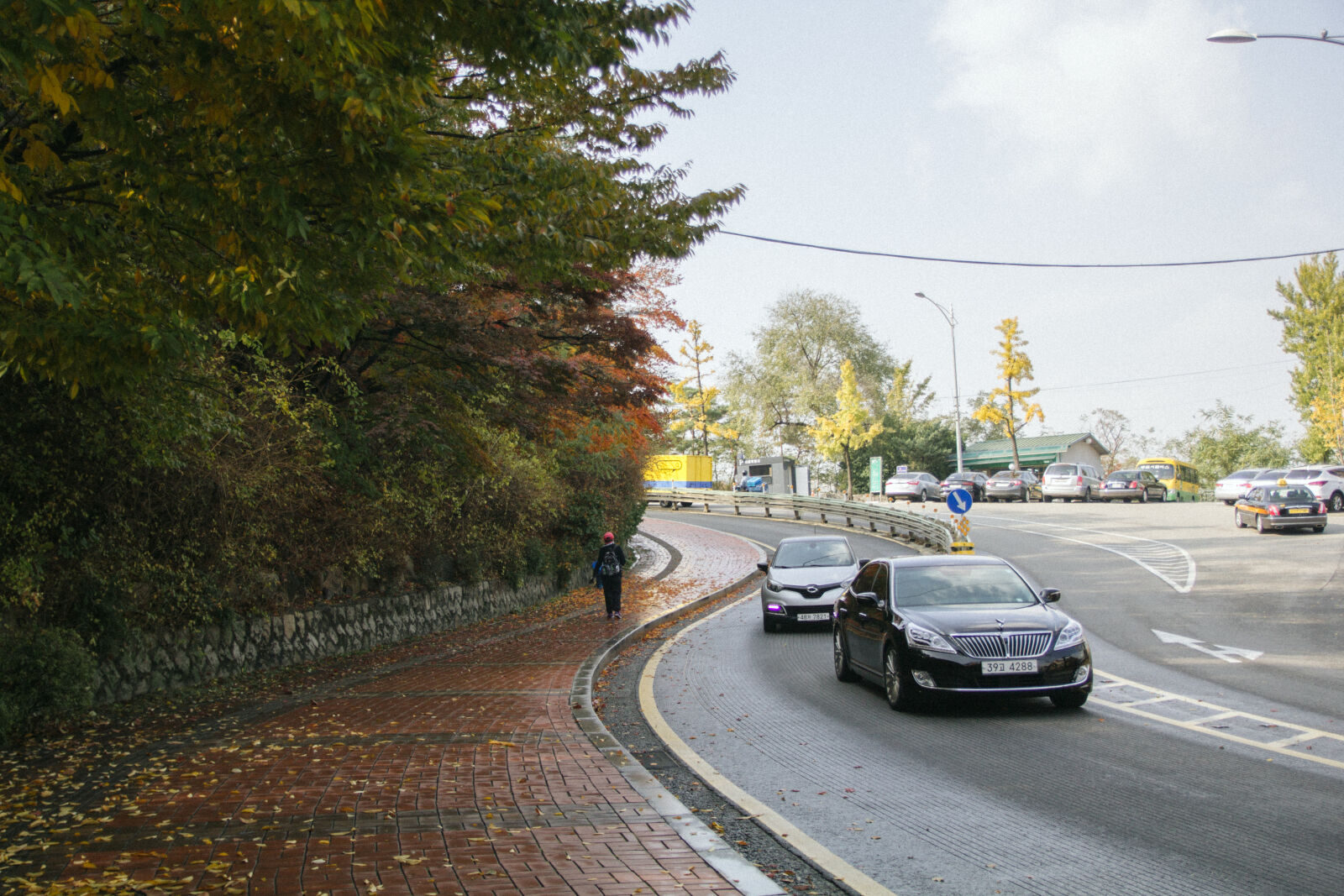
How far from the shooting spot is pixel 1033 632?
8.89m

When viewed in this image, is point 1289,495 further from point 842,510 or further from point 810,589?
point 810,589

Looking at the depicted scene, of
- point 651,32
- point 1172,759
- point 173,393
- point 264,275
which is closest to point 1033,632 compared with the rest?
point 1172,759

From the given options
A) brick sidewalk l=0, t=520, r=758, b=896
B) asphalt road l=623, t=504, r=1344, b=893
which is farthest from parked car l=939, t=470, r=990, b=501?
brick sidewalk l=0, t=520, r=758, b=896

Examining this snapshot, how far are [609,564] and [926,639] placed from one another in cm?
957

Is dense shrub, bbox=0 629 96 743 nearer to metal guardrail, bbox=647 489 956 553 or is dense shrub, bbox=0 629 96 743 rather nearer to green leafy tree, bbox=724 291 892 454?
metal guardrail, bbox=647 489 956 553

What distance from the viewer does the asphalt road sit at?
4836 millimetres

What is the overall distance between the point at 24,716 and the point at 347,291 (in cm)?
451

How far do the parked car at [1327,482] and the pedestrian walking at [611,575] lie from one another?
1196 inches

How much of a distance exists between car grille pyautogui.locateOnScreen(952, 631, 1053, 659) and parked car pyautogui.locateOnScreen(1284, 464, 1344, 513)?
3415 centimetres

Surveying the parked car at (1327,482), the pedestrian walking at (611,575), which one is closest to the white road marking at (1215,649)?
the pedestrian walking at (611,575)

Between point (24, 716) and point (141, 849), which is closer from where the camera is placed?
point (141, 849)

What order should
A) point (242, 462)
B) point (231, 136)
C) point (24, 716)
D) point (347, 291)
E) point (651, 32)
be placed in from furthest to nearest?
point (242, 462), point (24, 716), point (651, 32), point (347, 291), point (231, 136)

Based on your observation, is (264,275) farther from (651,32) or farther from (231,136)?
(651,32)

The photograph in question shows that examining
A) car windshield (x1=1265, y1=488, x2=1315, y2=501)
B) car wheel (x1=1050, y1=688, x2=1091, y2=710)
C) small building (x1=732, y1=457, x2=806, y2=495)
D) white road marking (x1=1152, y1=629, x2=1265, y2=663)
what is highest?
small building (x1=732, y1=457, x2=806, y2=495)
